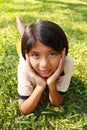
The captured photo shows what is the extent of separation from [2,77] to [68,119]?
1.02m

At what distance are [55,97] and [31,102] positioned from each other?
250 mm

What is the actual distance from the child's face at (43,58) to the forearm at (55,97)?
0.19 metres

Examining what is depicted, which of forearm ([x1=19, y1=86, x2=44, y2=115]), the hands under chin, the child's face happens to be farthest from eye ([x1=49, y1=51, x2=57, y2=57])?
forearm ([x1=19, y1=86, x2=44, y2=115])

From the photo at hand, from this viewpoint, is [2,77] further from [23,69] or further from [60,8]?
[60,8]

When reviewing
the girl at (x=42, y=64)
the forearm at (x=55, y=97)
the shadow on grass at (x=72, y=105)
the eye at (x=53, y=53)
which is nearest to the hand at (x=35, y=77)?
the girl at (x=42, y=64)

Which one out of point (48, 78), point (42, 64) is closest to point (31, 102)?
point (48, 78)

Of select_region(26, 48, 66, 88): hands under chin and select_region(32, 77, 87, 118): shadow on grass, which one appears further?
select_region(32, 77, 87, 118): shadow on grass

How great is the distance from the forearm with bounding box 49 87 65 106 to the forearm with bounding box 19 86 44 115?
10cm

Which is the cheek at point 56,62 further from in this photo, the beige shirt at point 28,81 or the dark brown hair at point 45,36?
the beige shirt at point 28,81

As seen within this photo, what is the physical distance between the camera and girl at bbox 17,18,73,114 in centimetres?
245

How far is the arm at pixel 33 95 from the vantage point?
2.63 m

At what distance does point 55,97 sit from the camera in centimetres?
281

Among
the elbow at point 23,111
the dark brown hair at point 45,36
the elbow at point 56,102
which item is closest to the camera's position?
the dark brown hair at point 45,36

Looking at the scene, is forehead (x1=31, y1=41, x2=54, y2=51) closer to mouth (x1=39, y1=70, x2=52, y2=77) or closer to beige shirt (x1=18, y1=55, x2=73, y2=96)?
mouth (x1=39, y1=70, x2=52, y2=77)
